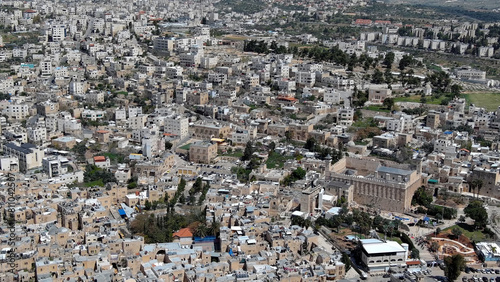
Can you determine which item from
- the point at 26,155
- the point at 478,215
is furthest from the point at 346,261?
the point at 26,155

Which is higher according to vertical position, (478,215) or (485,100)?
(485,100)

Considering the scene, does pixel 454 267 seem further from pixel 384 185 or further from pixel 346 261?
pixel 384 185

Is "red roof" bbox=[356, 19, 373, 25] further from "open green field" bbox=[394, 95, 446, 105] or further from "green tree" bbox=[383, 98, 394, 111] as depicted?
"green tree" bbox=[383, 98, 394, 111]

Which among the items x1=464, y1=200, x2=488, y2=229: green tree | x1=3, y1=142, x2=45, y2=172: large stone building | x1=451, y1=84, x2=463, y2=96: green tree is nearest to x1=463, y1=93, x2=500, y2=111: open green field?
x1=451, y1=84, x2=463, y2=96: green tree

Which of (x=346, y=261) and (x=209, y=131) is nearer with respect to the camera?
(x=346, y=261)

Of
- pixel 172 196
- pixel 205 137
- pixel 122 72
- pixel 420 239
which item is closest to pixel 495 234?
pixel 420 239

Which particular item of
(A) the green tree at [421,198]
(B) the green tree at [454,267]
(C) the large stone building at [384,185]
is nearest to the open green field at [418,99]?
(C) the large stone building at [384,185]

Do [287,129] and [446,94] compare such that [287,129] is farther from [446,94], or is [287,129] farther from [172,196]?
[446,94]
